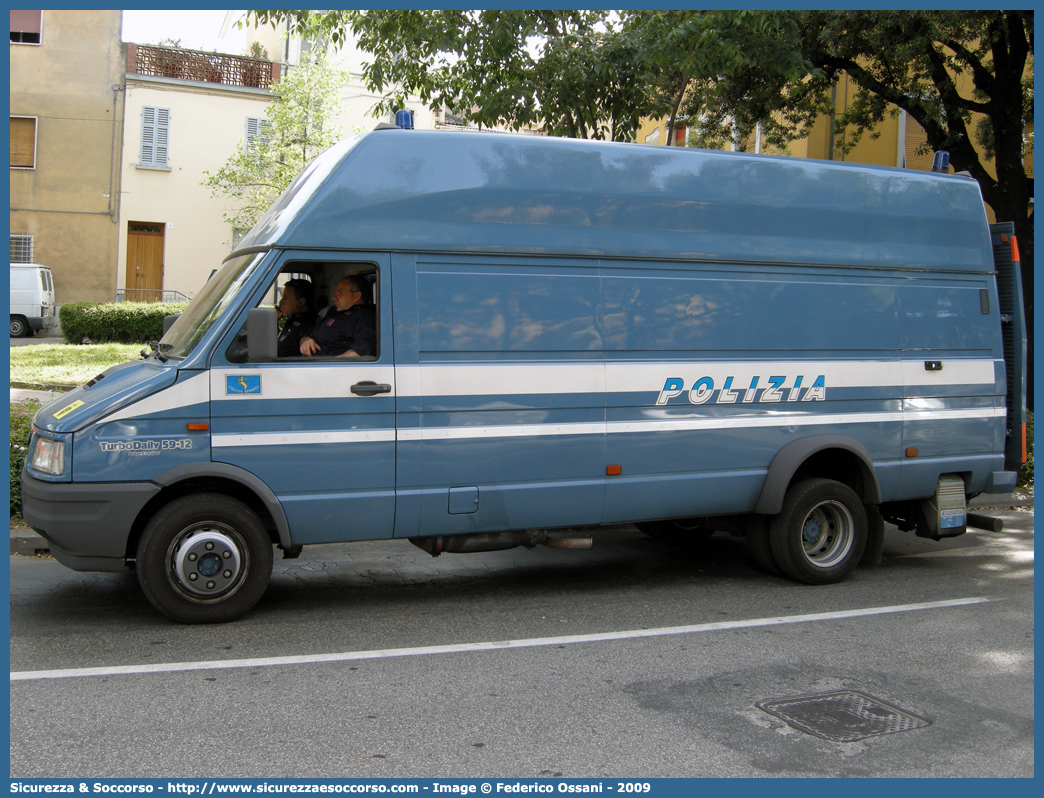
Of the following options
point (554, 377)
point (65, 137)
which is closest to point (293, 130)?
point (65, 137)

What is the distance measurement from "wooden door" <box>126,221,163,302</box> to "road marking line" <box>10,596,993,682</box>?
26.0 metres

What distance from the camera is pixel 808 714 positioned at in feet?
14.5

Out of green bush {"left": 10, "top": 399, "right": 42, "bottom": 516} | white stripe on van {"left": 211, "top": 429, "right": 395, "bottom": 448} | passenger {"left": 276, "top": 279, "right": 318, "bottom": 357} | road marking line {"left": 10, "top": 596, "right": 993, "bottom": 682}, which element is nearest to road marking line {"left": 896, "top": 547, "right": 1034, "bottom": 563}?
road marking line {"left": 10, "top": 596, "right": 993, "bottom": 682}

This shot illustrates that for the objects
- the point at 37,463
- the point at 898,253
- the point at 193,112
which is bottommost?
the point at 37,463

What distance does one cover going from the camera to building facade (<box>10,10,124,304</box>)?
27969 mm

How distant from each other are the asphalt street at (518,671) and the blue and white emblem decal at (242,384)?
1.41 m

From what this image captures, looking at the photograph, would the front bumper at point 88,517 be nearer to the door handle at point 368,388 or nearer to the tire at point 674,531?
the door handle at point 368,388

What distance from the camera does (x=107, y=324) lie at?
21938mm

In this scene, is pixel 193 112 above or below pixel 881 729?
above

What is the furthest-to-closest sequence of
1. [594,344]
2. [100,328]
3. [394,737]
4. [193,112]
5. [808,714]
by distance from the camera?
[193,112] < [100,328] < [594,344] < [808,714] < [394,737]

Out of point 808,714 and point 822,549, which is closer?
point 808,714

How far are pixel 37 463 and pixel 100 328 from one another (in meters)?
18.1

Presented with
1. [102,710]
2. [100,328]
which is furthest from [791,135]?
[100,328]

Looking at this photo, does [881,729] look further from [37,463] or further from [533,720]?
[37,463]
